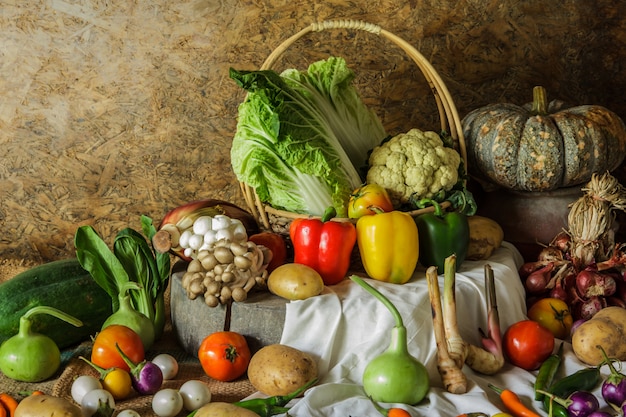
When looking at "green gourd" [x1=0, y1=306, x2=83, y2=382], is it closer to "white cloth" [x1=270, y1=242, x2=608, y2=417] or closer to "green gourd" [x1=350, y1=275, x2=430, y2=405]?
"white cloth" [x1=270, y1=242, x2=608, y2=417]

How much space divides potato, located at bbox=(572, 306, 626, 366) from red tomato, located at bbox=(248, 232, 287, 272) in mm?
1222

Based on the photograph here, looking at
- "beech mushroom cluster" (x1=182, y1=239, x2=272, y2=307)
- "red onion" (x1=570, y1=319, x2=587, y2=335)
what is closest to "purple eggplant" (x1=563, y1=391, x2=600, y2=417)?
"red onion" (x1=570, y1=319, x2=587, y2=335)

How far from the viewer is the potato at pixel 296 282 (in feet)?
8.91

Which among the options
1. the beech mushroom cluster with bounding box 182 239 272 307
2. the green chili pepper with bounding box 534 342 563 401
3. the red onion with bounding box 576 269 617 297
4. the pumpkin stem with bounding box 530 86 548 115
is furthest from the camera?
the pumpkin stem with bounding box 530 86 548 115

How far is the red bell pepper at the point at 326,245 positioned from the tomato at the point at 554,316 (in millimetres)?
845

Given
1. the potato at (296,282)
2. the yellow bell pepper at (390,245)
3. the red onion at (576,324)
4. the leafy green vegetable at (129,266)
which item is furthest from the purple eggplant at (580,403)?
the leafy green vegetable at (129,266)

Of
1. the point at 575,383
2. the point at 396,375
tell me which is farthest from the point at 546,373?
the point at 396,375

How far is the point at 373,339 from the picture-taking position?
2.62m

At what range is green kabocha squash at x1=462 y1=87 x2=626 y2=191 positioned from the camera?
10.9ft

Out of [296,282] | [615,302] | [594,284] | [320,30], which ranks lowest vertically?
[615,302]

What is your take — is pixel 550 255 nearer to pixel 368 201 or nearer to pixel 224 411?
pixel 368 201

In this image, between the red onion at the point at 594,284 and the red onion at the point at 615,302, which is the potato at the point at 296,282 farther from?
the red onion at the point at 615,302

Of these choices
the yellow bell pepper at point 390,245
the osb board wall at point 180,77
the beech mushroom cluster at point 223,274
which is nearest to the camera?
the beech mushroom cluster at point 223,274

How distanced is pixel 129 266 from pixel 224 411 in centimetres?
112
